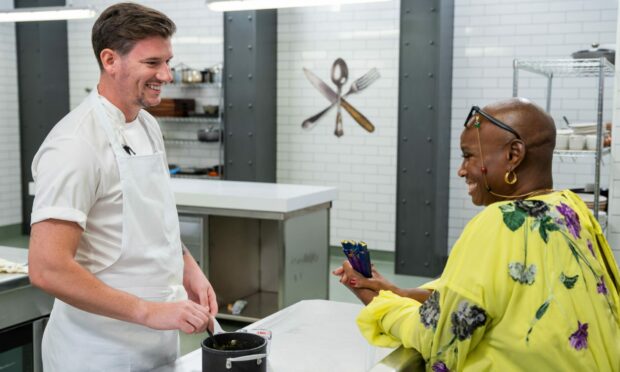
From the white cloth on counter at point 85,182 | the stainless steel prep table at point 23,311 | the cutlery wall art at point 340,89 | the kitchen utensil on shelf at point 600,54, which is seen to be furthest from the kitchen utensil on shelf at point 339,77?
the white cloth on counter at point 85,182

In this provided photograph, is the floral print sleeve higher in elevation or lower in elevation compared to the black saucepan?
higher

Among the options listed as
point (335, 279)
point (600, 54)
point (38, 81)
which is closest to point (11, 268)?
point (600, 54)

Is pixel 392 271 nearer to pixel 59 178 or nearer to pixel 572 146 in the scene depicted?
pixel 572 146

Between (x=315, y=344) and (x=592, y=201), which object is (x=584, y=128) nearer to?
(x=592, y=201)

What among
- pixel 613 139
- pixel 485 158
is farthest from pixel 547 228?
pixel 613 139

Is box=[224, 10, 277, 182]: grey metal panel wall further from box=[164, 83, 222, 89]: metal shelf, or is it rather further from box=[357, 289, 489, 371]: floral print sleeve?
box=[357, 289, 489, 371]: floral print sleeve

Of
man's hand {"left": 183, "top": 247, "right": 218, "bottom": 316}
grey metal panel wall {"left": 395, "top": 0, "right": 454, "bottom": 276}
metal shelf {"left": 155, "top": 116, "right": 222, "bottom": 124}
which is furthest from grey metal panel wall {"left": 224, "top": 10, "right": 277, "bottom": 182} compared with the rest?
man's hand {"left": 183, "top": 247, "right": 218, "bottom": 316}

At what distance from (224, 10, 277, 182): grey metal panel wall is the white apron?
19.0 ft

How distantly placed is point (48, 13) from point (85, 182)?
539cm

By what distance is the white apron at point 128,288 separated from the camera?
2.05 meters

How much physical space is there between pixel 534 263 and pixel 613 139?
3426mm

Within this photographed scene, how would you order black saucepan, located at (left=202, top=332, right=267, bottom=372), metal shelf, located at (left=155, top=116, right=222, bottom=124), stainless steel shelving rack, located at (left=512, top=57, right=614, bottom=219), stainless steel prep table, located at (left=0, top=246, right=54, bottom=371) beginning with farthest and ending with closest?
metal shelf, located at (left=155, top=116, right=222, bottom=124) → stainless steel shelving rack, located at (left=512, top=57, right=614, bottom=219) → stainless steel prep table, located at (left=0, top=246, right=54, bottom=371) → black saucepan, located at (left=202, top=332, right=267, bottom=372)

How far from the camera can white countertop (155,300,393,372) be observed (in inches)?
80.4

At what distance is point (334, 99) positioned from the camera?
8.26m
